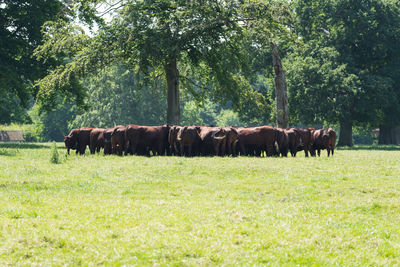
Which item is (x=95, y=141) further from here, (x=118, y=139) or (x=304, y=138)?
(x=304, y=138)

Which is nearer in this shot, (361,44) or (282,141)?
(282,141)

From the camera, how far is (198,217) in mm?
9539

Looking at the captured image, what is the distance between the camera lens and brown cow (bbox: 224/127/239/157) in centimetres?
2528

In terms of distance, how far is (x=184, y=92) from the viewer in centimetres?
3916

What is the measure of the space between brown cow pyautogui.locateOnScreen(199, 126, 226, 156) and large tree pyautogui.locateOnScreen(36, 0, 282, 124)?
544 cm

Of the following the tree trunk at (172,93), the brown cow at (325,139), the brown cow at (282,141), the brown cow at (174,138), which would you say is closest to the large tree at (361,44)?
the brown cow at (325,139)

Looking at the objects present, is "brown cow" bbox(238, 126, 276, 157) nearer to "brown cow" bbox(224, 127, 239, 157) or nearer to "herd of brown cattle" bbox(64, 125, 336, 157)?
"herd of brown cattle" bbox(64, 125, 336, 157)

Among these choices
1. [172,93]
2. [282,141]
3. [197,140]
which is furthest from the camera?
[172,93]

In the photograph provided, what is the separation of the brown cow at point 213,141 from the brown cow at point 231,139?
1.13 feet

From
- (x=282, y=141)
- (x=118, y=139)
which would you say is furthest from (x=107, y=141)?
(x=282, y=141)

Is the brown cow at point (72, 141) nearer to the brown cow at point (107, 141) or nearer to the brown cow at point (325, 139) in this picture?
the brown cow at point (107, 141)

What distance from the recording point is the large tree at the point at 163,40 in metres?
28.7

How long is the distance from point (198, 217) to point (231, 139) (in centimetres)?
Answer: 1601

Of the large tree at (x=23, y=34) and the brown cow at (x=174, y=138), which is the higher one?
the large tree at (x=23, y=34)
